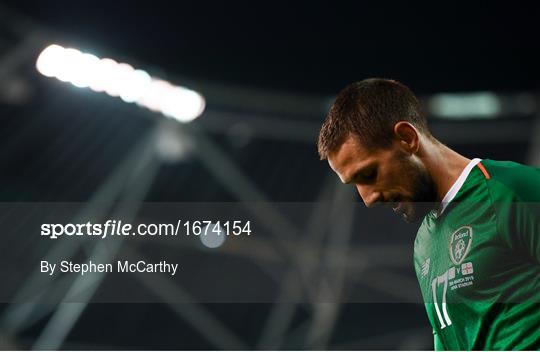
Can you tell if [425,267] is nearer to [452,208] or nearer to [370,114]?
[452,208]

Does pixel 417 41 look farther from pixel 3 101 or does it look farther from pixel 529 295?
pixel 529 295

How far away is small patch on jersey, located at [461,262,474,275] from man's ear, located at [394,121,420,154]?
1.09ft

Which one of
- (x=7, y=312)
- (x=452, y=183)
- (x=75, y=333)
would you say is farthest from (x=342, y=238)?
(x=452, y=183)

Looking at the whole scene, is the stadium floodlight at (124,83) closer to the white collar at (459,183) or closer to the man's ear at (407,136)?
the man's ear at (407,136)

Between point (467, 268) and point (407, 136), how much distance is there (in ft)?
1.27

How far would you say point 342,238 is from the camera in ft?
25.3

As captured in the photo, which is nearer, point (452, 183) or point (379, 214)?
point (452, 183)

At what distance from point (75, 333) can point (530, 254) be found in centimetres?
596

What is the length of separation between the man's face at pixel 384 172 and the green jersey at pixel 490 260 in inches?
3.3

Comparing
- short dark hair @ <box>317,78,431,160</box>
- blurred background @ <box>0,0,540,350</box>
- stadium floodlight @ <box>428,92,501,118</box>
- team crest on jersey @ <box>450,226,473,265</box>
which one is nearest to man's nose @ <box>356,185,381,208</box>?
short dark hair @ <box>317,78,431,160</box>

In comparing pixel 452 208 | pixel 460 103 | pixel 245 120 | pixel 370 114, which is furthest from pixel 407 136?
pixel 460 103

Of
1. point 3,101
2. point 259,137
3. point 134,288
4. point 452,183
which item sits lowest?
point 452,183

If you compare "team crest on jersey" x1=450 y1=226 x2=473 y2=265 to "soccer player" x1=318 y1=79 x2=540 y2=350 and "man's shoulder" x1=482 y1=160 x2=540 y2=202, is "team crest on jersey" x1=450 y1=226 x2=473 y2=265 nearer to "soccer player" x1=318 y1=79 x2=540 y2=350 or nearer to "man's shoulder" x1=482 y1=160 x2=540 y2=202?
"soccer player" x1=318 y1=79 x2=540 y2=350

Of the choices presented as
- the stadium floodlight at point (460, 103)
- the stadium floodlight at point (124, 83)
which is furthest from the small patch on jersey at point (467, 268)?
the stadium floodlight at point (460, 103)
